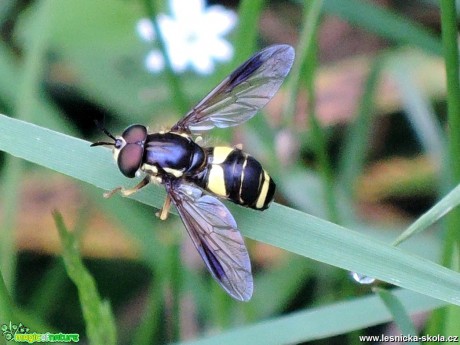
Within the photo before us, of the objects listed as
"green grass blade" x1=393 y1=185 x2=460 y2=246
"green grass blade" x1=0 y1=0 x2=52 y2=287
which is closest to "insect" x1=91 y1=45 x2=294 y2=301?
"green grass blade" x1=393 y1=185 x2=460 y2=246

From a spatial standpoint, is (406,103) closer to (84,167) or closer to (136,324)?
(136,324)

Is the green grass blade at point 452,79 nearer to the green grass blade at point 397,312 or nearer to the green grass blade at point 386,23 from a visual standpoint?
the green grass blade at point 397,312

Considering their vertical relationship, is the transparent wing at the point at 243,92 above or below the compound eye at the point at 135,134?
above

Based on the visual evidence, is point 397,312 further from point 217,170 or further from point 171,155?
point 171,155

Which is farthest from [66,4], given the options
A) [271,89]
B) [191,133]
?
[271,89]

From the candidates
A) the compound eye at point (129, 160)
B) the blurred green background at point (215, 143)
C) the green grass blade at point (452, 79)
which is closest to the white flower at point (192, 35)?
the blurred green background at point (215, 143)

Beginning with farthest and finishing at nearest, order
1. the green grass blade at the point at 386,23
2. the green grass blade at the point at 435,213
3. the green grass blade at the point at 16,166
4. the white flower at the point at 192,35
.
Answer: the white flower at the point at 192,35 < the green grass blade at the point at 386,23 < the green grass blade at the point at 16,166 < the green grass blade at the point at 435,213
